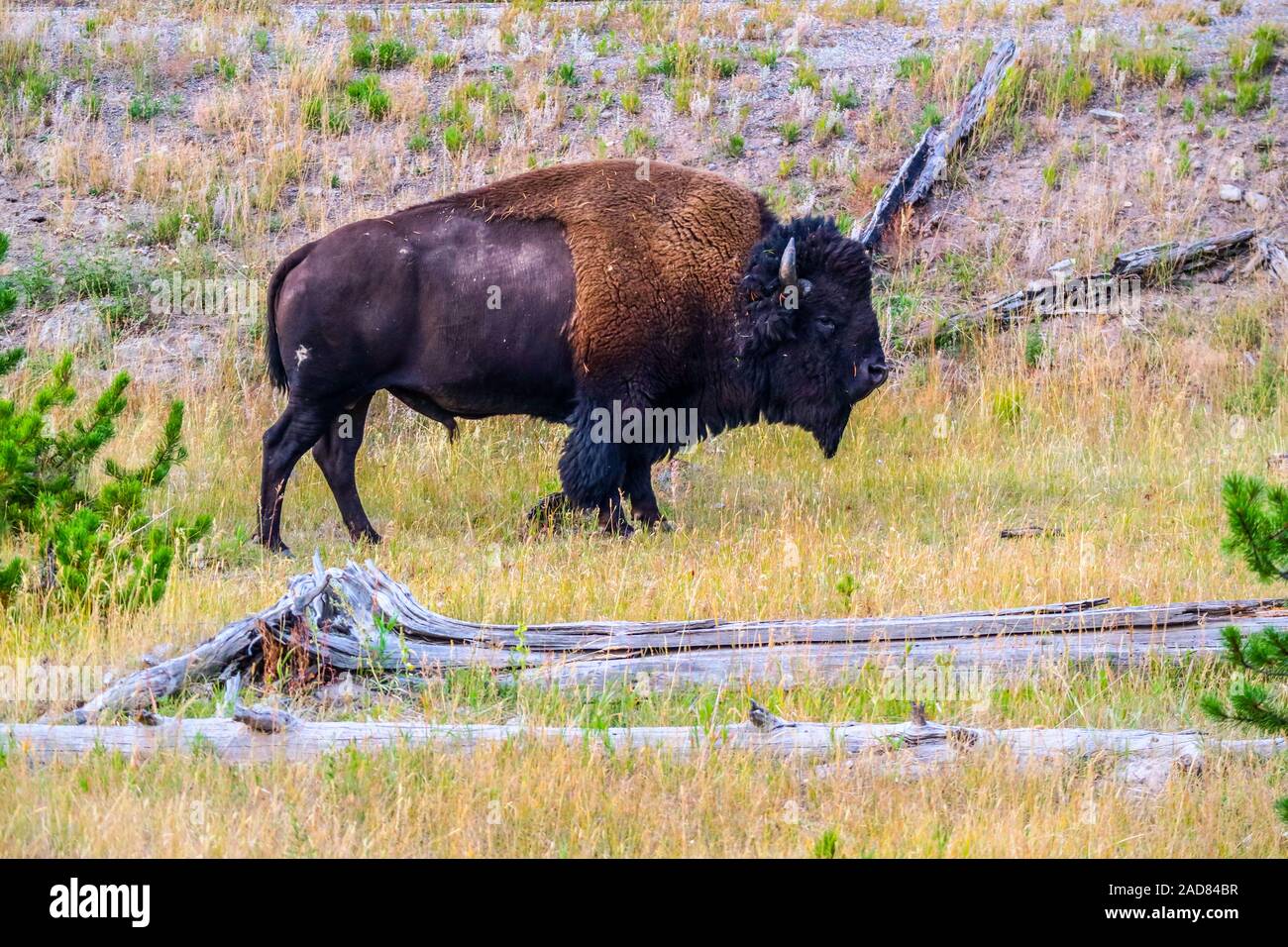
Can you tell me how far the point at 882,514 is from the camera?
30.5 ft

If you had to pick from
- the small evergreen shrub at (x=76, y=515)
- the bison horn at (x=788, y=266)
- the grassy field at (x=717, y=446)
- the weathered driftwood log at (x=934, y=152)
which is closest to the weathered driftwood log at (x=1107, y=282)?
the grassy field at (x=717, y=446)

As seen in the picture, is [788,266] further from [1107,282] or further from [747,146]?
[747,146]

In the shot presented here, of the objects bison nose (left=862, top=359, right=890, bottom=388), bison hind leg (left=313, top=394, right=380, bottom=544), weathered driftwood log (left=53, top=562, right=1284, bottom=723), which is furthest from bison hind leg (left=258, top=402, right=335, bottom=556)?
weathered driftwood log (left=53, top=562, right=1284, bottom=723)

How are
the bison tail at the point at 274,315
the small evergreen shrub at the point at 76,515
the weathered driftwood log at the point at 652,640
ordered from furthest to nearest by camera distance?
the bison tail at the point at 274,315, the small evergreen shrub at the point at 76,515, the weathered driftwood log at the point at 652,640

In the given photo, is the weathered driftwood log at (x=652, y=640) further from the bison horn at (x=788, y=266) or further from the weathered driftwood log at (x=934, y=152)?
the weathered driftwood log at (x=934, y=152)

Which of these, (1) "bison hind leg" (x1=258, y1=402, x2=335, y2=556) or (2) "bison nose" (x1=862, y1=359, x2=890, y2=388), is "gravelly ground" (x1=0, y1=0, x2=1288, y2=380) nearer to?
(1) "bison hind leg" (x1=258, y1=402, x2=335, y2=556)

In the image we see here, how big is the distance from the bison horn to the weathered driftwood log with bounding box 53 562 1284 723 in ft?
12.0

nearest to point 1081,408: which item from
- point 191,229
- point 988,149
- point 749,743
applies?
point 988,149

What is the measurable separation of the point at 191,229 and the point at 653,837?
456 inches

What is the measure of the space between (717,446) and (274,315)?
364cm

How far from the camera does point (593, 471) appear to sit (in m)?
8.81

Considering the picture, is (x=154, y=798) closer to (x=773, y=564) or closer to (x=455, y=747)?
(x=455, y=747)

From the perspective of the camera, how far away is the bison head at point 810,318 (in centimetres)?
900

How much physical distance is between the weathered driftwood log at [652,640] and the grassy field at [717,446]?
0.34ft
